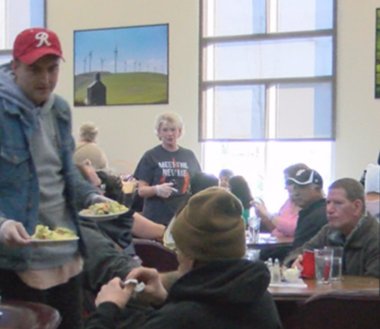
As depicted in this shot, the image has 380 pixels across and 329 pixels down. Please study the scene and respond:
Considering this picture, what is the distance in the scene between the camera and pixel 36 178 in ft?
4.51

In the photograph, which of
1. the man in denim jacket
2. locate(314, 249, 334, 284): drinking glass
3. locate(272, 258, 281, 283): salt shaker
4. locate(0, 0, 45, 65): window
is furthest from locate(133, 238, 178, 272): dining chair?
locate(0, 0, 45, 65): window

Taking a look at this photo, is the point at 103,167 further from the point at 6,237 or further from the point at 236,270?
the point at 236,270

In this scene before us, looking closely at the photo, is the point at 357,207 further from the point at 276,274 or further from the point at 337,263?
the point at 276,274

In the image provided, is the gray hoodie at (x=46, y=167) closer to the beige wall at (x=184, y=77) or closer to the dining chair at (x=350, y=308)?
the dining chair at (x=350, y=308)

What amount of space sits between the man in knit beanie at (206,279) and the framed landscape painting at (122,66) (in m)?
5.75

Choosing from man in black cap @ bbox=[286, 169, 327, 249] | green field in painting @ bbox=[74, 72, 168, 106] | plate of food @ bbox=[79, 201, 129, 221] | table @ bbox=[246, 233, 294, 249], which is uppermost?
green field in painting @ bbox=[74, 72, 168, 106]

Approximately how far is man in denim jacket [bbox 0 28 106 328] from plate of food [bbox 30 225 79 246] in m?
0.02

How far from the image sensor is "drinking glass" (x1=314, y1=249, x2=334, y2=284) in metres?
0.98

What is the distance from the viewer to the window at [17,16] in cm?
736

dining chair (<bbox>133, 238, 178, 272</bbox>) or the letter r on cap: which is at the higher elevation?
the letter r on cap

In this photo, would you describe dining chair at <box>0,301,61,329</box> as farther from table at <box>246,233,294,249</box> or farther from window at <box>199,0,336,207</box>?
window at <box>199,0,336,207</box>

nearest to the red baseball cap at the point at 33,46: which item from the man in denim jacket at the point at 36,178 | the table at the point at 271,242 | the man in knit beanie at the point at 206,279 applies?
the man in denim jacket at the point at 36,178

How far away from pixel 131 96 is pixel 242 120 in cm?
144

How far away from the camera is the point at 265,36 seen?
651 cm
